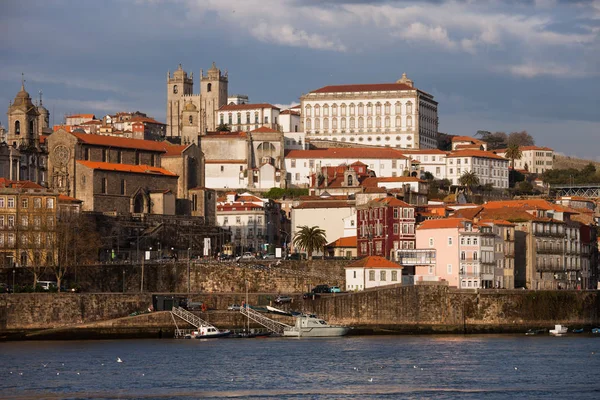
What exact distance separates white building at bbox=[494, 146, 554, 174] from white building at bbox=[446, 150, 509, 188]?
27.8 m

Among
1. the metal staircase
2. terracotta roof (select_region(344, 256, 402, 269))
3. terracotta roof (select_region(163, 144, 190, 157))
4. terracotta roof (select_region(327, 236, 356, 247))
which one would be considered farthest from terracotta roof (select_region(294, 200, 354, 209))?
the metal staircase

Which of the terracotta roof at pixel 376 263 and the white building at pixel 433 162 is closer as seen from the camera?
the terracotta roof at pixel 376 263

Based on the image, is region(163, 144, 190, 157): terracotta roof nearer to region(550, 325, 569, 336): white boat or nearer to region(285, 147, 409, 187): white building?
region(285, 147, 409, 187): white building

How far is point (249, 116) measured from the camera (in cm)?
18862

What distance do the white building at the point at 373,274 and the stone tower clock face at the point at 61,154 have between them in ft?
122

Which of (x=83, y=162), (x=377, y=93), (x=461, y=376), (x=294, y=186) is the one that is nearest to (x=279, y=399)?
(x=461, y=376)

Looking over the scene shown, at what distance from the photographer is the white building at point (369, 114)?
591 feet

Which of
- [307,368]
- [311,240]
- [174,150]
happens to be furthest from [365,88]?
[307,368]

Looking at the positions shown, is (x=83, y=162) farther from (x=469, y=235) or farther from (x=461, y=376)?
(x=461, y=376)

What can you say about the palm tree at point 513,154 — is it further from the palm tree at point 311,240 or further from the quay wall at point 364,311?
Answer: the quay wall at point 364,311

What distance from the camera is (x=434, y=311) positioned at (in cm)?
8981

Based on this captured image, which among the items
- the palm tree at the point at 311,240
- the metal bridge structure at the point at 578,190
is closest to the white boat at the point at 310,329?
the palm tree at the point at 311,240

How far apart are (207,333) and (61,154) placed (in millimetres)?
44131

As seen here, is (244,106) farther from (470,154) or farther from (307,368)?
(307,368)
